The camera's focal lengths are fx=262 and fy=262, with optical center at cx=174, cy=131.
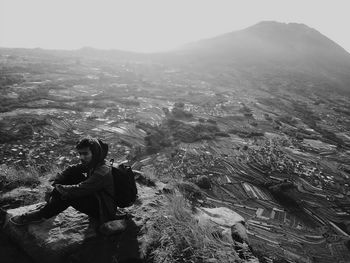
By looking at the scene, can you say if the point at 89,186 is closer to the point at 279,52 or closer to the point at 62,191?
the point at 62,191

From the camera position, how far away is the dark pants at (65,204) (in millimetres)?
3160

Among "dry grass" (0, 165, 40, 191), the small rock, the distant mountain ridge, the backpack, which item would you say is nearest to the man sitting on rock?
the backpack

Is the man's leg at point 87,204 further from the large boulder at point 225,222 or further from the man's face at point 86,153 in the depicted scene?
the large boulder at point 225,222

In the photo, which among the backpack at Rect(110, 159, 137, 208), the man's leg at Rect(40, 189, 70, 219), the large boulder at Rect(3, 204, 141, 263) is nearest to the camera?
the large boulder at Rect(3, 204, 141, 263)

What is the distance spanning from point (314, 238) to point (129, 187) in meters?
4.83

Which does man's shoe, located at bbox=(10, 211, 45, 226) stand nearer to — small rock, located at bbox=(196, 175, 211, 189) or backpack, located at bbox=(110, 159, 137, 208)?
backpack, located at bbox=(110, 159, 137, 208)

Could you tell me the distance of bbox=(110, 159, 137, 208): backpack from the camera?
3.38m

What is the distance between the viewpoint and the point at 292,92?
22.3 m

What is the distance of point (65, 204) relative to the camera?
321cm

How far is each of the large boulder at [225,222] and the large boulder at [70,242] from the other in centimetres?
121

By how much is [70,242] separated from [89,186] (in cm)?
73

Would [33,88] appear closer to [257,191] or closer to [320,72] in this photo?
[257,191]

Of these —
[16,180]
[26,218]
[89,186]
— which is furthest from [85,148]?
[16,180]

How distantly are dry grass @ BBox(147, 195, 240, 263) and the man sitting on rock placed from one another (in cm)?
68
